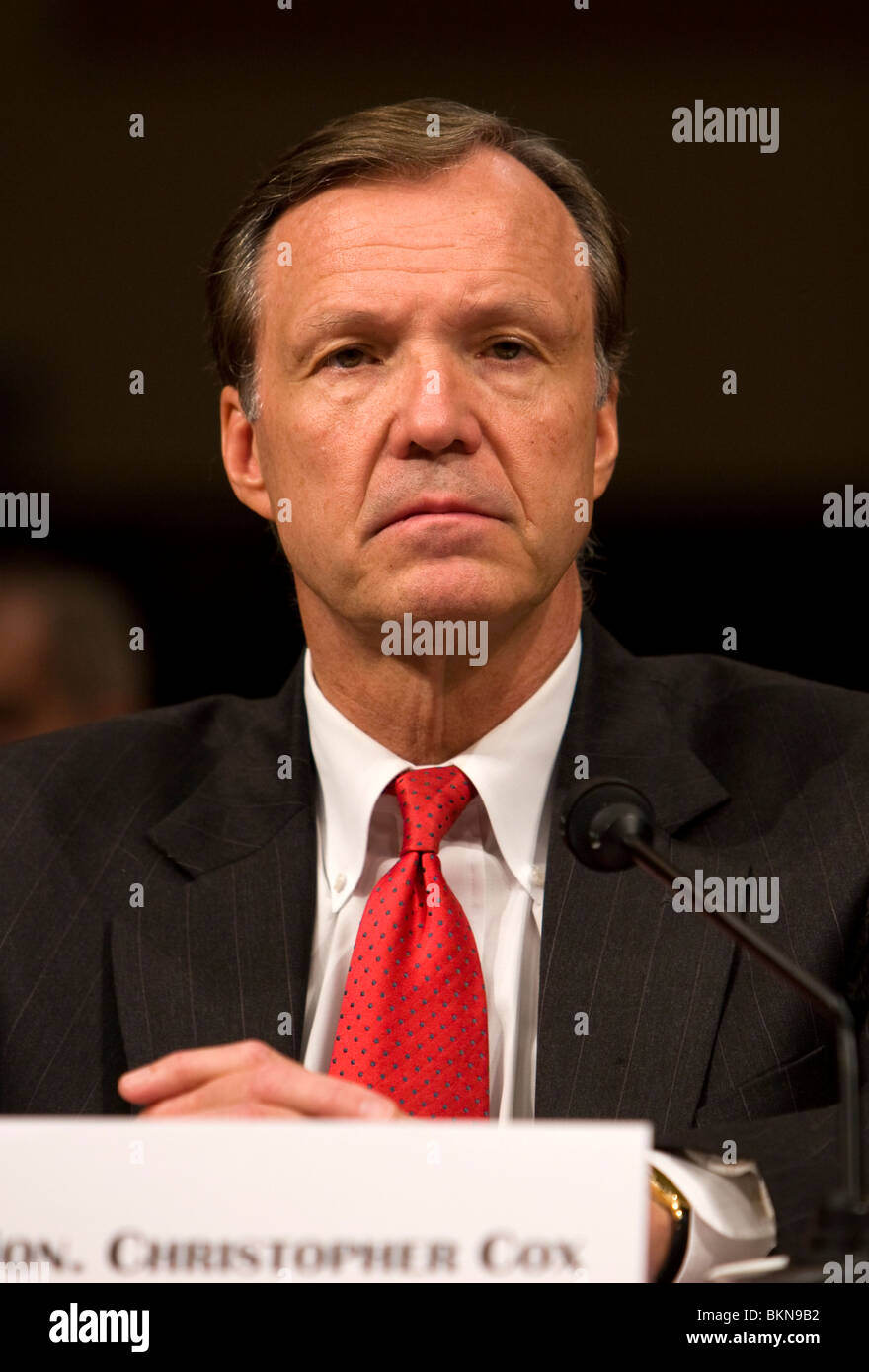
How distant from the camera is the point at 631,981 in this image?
1823 millimetres

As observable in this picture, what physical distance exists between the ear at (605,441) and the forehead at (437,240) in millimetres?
179

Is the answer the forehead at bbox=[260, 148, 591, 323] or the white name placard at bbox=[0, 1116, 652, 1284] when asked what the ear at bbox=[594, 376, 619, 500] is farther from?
the white name placard at bbox=[0, 1116, 652, 1284]

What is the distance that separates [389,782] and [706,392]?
98 centimetres

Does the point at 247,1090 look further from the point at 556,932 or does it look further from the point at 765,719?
the point at 765,719

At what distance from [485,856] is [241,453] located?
0.73 m

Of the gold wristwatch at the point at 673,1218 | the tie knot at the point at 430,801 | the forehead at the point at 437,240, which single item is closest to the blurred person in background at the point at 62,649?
the forehead at the point at 437,240

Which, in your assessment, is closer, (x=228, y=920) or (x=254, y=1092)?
(x=254, y=1092)

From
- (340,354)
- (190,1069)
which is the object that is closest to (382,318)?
(340,354)

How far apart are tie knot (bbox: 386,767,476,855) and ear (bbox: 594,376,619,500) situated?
508 mm

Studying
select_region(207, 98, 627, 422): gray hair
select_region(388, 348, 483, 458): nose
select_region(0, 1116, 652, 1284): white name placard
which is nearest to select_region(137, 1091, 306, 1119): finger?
select_region(0, 1116, 652, 1284): white name placard

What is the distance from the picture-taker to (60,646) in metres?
2.88

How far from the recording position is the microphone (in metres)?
1.17
